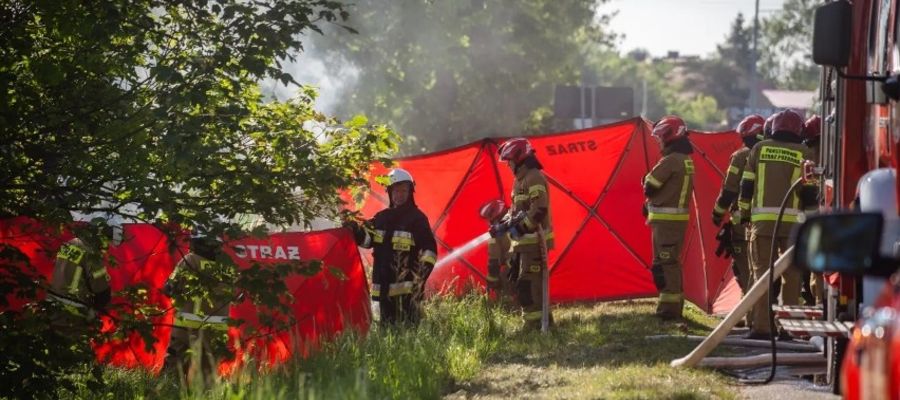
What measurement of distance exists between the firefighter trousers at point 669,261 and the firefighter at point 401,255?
2.09 meters

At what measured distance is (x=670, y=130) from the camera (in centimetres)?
1198

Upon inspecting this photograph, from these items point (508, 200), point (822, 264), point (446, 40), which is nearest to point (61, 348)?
point (822, 264)

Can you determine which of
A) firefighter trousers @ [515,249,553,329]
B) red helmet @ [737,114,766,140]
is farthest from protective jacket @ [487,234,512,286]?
red helmet @ [737,114,766,140]

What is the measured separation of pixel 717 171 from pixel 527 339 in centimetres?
439

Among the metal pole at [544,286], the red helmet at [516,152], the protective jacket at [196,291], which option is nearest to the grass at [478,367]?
the metal pole at [544,286]

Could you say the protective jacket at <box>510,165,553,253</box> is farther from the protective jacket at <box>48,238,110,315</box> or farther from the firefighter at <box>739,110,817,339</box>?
the protective jacket at <box>48,238,110,315</box>

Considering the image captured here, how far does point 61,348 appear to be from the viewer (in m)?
7.86

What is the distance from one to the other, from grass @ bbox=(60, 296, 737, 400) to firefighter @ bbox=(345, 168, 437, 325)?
0.32 m

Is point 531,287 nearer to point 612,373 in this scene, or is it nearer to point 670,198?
point 670,198

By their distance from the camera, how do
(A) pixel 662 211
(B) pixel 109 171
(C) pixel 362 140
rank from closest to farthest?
(B) pixel 109 171
(C) pixel 362 140
(A) pixel 662 211

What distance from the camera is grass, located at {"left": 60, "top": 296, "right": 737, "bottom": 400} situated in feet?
26.5

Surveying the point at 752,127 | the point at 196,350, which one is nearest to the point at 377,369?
the point at 196,350

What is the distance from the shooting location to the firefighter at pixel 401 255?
37.2 feet

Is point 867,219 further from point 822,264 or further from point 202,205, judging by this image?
point 202,205
